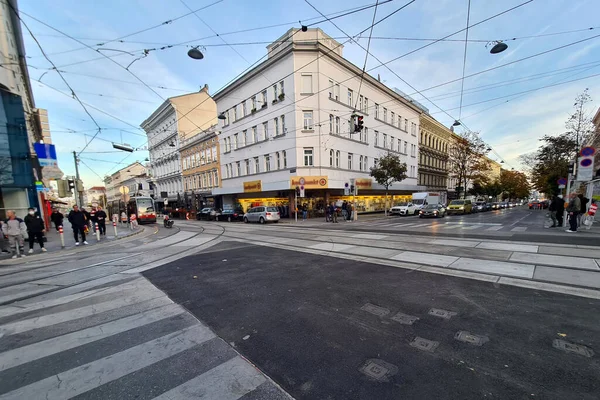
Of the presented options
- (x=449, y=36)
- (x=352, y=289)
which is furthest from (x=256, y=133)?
(x=352, y=289)

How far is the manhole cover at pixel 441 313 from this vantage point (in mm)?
3366

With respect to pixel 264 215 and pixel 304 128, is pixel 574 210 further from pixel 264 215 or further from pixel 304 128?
pixel 264 215

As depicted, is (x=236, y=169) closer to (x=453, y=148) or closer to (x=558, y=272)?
(x=558, y=272)

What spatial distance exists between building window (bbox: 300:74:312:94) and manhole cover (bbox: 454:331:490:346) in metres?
21.7

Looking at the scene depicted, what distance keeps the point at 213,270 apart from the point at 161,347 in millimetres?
3304

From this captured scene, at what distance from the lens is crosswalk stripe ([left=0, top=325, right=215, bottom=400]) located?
7.02 feet

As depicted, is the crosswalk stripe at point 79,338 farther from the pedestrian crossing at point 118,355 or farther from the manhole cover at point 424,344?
the manhole cover at point 424,344

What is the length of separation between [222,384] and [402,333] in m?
2.26

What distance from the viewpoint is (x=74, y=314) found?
3.81 metres

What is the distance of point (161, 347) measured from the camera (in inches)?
112

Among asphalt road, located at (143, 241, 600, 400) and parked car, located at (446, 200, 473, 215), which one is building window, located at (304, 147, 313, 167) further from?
parked car, located at (446, 200, 473, 215)

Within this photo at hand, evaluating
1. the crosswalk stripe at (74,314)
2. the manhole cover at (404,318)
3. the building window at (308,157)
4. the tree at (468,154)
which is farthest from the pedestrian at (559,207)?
the tree at (468,154)

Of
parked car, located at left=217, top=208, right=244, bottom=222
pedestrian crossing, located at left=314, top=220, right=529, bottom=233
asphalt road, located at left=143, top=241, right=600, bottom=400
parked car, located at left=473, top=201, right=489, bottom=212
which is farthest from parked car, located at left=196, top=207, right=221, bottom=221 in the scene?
parked car, located at left=473, top=201, right=489, bottom=212

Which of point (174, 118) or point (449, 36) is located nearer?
point (449, 36)
